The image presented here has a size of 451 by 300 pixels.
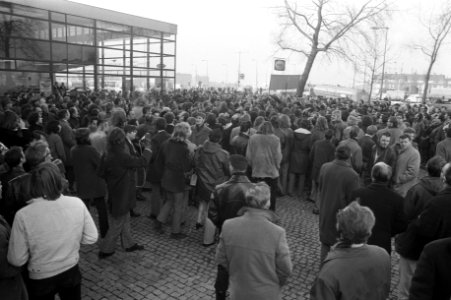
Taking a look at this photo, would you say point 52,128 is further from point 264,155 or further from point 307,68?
point 307,68

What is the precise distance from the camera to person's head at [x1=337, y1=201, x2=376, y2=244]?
8.54ft

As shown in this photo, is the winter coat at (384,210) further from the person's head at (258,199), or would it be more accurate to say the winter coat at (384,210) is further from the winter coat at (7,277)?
the winter coat at (7,277)

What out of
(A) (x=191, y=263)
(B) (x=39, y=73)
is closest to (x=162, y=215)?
(A) (x=191, y=263)

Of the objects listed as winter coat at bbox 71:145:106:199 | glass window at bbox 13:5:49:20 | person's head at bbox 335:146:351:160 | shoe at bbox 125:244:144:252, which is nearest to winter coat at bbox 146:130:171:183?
winter coat at bbox 71:145:106:199

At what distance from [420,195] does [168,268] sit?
328 centimetres

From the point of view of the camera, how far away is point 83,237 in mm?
3211

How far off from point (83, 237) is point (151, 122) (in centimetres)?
499

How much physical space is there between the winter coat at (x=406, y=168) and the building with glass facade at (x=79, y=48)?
12.7 metres

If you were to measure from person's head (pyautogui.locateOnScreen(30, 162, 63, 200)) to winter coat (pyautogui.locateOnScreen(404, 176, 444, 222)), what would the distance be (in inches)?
132

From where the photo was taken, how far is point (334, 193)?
4.49 metres

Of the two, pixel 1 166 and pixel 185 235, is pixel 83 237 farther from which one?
pixel 185 235

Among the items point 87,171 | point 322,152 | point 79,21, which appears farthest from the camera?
point 79,21

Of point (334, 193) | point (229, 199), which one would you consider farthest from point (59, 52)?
point (334, 193)

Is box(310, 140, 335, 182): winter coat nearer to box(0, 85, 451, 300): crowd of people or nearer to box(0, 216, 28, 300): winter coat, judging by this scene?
box(0, 85, 451, 300): crowd of people
